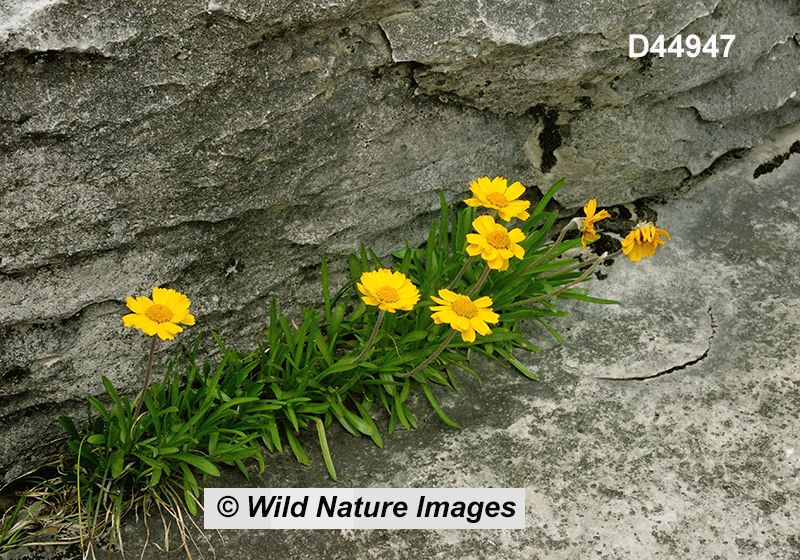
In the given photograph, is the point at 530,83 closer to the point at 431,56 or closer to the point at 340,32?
the point at 431,56

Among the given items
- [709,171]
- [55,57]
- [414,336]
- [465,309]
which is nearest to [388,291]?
[465,309]

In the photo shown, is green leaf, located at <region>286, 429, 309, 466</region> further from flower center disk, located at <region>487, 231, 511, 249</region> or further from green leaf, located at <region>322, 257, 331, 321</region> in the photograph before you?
flower center disk, located at <region>487, 231, 511, 249</region>

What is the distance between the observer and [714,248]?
319cm

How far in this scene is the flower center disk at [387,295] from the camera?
2131 millimetres

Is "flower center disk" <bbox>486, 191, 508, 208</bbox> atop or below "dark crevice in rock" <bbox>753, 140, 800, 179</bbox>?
atop

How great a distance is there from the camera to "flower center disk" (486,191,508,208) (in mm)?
2338

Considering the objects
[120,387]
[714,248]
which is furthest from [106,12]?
[714,248]

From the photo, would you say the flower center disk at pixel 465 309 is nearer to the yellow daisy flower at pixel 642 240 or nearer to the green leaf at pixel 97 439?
the yellow daisy flower at pixel 642 240

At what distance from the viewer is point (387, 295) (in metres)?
2.13

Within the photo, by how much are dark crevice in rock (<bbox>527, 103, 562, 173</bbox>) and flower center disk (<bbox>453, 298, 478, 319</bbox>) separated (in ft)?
3.56

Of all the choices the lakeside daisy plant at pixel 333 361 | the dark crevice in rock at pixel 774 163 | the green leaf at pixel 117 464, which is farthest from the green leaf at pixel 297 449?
the dark crevice in rock at pixel 774 163

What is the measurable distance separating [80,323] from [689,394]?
2.01 meters

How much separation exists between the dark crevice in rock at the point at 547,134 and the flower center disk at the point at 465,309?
108cm

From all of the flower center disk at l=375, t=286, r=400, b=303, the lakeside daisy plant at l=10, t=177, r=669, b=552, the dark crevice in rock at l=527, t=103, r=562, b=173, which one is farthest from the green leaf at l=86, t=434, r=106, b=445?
the dark crevice in rock at l=527, t=103, r=562, b=173
